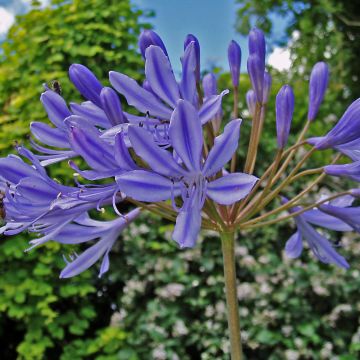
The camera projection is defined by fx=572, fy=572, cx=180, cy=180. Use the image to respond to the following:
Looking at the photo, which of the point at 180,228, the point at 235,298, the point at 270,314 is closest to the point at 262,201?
the point at 235,298

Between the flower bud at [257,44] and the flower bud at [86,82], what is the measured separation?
0.42 meters

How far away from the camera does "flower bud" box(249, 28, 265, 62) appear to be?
4.76 feet

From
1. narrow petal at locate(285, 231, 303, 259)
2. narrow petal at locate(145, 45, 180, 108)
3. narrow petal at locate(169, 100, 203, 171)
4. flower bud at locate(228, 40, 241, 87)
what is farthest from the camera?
narrow petal at locate(285, 231, 303, 259)

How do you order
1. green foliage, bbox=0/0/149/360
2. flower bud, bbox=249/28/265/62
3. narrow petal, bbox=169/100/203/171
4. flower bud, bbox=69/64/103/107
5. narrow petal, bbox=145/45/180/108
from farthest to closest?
green foliage, bbox=0/0/149/360
flower bud, bbox=249/28/265/62
flower bud, bbox=69/64/103/107
narrow petal, bbox=145/45/180/108
narrow petal, bbox=169/100/203/171

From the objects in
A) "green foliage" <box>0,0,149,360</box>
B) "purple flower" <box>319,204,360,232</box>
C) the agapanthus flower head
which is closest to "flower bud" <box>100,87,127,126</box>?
the agapanthus flower head

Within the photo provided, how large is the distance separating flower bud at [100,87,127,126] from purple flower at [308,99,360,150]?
1.59 ft

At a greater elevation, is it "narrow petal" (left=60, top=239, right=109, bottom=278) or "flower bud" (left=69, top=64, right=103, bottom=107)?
"flower bud" (left=69, top=64, right=103, bottom=107)

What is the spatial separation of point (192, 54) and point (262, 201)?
0.40 metres

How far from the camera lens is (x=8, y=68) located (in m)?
4.60

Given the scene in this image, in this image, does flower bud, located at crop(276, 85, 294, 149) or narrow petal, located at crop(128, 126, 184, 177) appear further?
flower bud, located at crop(276, 85, 294, 149)

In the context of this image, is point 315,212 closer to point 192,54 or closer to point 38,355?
point 192,54

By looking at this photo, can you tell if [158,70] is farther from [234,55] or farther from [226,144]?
[234,55]

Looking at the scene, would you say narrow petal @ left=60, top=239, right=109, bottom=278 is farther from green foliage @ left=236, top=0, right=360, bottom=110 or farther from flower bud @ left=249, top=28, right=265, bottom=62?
green foliage @ left=236, top=0, right=360, bottom=110

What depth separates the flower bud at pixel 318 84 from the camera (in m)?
1.51
